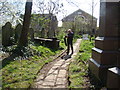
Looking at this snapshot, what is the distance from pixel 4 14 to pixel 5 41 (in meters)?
6.24

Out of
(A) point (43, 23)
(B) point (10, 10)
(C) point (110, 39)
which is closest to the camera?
(C) point (110, 39)

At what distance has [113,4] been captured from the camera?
3.82 metres

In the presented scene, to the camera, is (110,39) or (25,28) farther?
(25,28)

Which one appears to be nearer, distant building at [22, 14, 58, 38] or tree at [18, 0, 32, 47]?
tree at [18, 0, 32, 47]

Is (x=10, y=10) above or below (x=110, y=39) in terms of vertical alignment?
above

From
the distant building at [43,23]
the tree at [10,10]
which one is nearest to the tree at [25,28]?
the tree at [10,10]

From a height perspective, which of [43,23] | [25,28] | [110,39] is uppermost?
[43,23]

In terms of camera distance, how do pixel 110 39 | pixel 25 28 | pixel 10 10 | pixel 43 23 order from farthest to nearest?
pixel 43 23 → pixel 10 10 → pixel 25 28 → pixel 110 39

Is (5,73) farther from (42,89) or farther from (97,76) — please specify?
(97,76)

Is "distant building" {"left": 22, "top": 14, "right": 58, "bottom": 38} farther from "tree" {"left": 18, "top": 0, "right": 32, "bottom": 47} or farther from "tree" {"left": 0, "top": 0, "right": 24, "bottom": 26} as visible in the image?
"tree" {"left": 18, "top": 0, "right": 32, "bottom": 47}

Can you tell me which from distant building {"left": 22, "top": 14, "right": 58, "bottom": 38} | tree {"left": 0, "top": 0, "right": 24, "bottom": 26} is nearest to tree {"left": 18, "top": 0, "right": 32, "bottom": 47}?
tree {"left": 0, "top": 0, "right": 24, "bottom": 26}

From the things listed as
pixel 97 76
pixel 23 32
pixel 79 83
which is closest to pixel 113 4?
pixel 97 76

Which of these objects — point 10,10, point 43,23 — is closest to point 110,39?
point 10,10

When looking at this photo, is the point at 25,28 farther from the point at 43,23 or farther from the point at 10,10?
the point at 43,23
